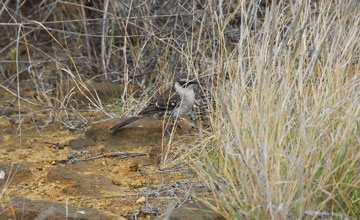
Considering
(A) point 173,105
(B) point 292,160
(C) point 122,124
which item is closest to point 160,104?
(A) point 173,105

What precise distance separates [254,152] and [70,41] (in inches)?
240

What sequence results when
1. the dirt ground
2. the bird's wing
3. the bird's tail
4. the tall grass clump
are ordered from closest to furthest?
1. the tall grass clump
2. the dirt ground
3. the bird's tail
4. the bird's wing

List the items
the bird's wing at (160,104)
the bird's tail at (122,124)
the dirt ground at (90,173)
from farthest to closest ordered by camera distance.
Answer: the bird's wing at (160,104) → the bird's tail at (122,124) → the dirt ground at (90,173)

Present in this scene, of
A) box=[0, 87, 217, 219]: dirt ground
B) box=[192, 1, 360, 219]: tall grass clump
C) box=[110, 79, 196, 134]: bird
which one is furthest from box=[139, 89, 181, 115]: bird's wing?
box=[192, 1, 360, 219]: tall grass clump

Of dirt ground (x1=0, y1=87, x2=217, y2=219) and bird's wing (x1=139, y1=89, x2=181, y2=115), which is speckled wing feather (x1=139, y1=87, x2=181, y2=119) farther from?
dirt ground (x1=0, y1=87, x2=217, y2=219)

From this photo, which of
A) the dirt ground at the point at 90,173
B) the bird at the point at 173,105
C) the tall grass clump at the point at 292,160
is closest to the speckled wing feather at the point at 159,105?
the bird at the point at 173,105

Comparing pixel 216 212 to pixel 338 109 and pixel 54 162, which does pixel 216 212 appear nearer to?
pixel 338 109

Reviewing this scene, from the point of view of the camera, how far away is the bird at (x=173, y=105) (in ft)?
18.4

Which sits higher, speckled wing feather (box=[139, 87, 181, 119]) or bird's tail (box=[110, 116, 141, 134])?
speckled wing feather (box=[139, 87, 181, 119])

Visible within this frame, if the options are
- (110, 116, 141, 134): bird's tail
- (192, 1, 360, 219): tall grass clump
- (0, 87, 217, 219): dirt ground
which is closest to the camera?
(192, 1, 360, 219): tall grass clump

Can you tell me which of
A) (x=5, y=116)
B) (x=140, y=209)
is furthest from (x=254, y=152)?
(x=5, y=116)

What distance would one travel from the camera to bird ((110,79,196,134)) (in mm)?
5617

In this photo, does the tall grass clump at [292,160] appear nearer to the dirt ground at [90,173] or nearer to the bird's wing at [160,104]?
the dirt ground at [90,173]

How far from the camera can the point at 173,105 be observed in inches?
234
